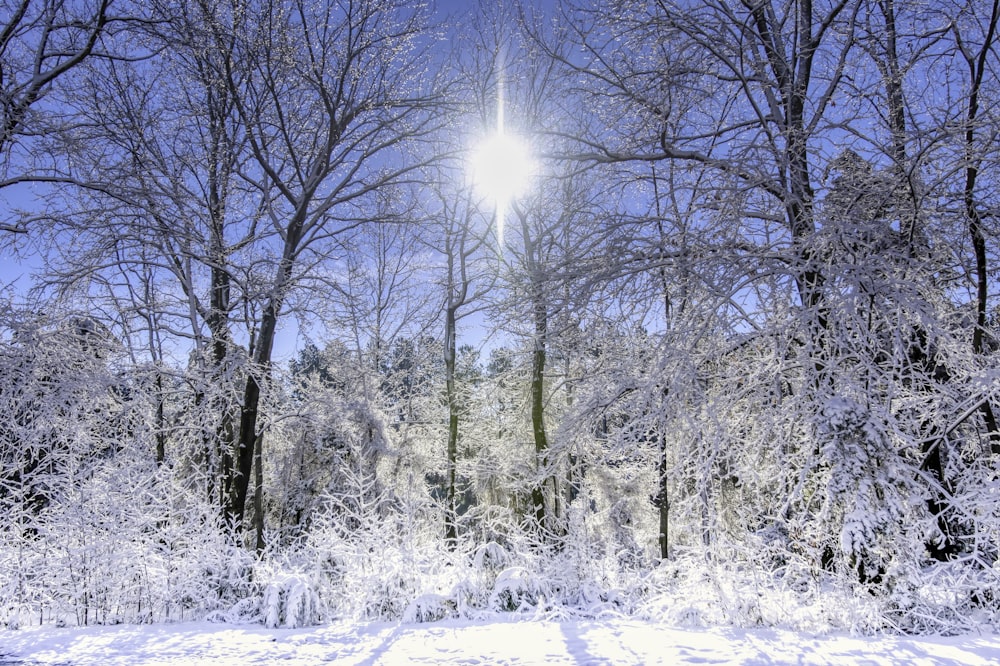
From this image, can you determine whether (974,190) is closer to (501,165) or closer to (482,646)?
(501,165)

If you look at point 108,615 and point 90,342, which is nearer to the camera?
point 108,615

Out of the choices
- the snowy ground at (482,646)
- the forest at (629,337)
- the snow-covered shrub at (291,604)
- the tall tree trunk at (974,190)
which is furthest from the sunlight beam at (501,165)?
the snow-covered shrub at (291,604)

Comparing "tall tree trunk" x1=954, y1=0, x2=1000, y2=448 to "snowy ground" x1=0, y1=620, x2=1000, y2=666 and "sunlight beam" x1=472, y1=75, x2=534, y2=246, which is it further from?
"sunlight beam" x1=472, y1=75, x2=534, y2=246

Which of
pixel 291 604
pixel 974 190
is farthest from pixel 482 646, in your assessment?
pixel 974 190

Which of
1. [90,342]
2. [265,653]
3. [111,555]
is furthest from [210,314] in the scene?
[265,653]

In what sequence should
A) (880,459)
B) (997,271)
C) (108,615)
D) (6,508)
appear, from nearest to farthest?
(880,459)
(108,615)
(997,271)
(6,508)

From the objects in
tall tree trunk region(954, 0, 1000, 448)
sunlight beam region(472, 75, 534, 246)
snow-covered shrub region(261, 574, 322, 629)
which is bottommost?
snow-covered shrub region(261, 574, 322, 629)

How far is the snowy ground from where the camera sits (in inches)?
155

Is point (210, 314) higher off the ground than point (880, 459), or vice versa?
point (210, 314)

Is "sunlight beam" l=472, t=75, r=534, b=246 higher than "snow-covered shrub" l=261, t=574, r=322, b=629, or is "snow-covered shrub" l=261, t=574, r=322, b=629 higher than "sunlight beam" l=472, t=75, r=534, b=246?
"sunlight beam" l=472, t=75, r=534, b=246

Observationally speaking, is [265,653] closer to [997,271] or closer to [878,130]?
[878,130]

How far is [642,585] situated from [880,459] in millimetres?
3003

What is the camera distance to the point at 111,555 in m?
6.02

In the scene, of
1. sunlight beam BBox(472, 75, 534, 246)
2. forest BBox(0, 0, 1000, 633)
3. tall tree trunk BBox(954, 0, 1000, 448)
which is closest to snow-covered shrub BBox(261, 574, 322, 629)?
forest BBox(0, 0, 1000, 633)
